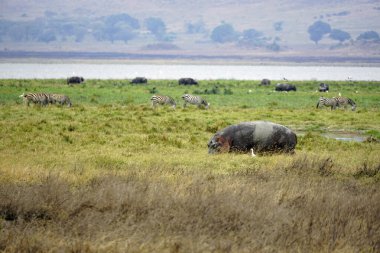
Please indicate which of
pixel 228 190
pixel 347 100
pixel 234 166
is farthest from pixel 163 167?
pixel 347 100

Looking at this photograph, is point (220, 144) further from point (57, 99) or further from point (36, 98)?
point (57, 99)

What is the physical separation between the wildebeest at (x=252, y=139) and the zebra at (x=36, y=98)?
1855 cm

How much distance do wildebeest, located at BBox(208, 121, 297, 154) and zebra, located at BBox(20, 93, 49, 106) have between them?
18.6 meters

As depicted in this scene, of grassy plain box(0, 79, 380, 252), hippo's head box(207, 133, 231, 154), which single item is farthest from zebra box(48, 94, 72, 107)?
hippo's head box(207, 133, 231, 154)

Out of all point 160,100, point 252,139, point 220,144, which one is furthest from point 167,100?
point 252,139

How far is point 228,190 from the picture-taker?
12.3 m

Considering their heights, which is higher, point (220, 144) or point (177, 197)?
point (177, 197)

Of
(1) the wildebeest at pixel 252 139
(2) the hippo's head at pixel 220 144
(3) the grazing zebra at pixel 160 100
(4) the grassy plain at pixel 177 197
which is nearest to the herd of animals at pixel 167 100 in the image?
(3) the grazing zebra at pixel 160 100

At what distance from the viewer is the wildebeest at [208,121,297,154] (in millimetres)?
18781

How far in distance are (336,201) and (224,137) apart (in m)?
7.25

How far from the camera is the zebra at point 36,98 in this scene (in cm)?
3559

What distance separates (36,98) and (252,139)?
1928cm

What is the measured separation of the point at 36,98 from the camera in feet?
117

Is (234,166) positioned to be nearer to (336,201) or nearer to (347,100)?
(336,201)
